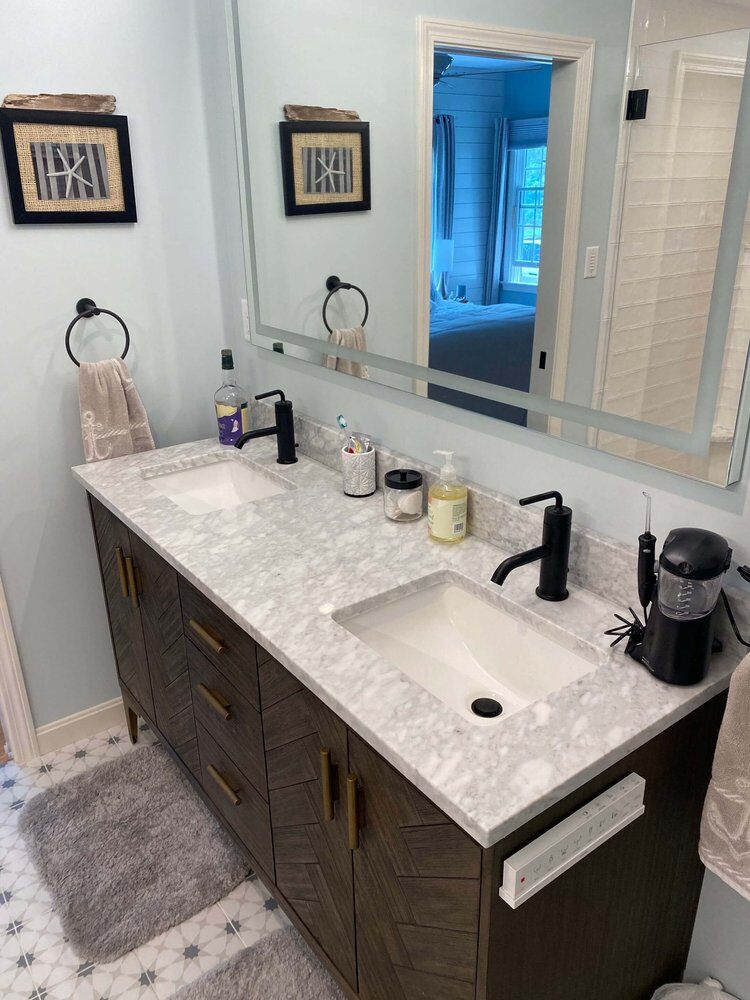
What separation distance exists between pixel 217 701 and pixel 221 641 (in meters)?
0.17

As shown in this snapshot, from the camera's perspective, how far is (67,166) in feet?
6.23

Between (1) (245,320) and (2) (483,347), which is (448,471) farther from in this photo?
(1) (245,320)

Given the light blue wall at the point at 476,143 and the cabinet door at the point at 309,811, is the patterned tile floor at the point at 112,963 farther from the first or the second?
the light blue wall at the point at 476,143

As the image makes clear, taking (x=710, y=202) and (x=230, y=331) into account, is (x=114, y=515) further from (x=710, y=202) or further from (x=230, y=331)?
(x=710, y=202)

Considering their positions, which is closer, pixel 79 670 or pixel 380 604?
pixel 380 604

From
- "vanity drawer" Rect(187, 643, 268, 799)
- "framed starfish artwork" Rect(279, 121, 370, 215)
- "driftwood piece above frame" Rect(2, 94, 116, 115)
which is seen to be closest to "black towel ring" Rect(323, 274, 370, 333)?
"framed starfish artwork" Rect(279, 121, 370, 215)

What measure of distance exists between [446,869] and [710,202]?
3.19ft

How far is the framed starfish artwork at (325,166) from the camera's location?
5.64 ft

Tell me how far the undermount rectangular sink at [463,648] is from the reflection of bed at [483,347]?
14.8 inches

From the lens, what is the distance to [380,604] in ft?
4.58

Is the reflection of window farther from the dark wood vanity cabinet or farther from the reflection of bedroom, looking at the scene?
the dark wood vanity cabinet

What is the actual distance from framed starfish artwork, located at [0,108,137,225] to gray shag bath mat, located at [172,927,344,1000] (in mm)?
1804

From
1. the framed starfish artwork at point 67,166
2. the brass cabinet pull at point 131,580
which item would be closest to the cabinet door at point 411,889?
the brass cabinet pull at point 131,580

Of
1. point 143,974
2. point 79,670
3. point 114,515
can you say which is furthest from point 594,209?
point 79,670
